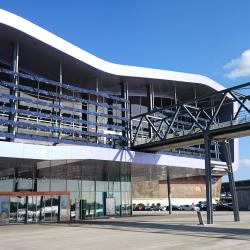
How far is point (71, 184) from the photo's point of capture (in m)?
38.2

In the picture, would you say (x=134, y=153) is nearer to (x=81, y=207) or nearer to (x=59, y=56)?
(x=81, y=207)

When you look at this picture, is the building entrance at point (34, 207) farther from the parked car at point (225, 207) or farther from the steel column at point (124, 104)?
the parked car at point (225, 207)

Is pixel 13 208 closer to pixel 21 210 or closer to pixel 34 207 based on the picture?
pixel 21 210

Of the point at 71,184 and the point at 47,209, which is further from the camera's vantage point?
the point at 71,184

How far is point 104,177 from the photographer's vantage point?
41469 millimetres

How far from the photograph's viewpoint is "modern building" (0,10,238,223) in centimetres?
3117

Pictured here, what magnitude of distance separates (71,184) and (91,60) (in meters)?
11.2

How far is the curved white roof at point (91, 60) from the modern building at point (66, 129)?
0.08 m

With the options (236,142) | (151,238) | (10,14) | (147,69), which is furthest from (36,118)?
(236,142)

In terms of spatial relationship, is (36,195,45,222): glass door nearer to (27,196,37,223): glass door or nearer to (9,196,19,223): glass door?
(27,196,37,223): glass door

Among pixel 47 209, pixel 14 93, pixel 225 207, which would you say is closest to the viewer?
pixel 14 93

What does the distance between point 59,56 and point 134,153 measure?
1029 cm

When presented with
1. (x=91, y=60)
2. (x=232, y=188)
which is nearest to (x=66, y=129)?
(x=91, y=60)

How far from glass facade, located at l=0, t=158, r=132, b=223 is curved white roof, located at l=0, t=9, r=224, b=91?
30.6 ft
